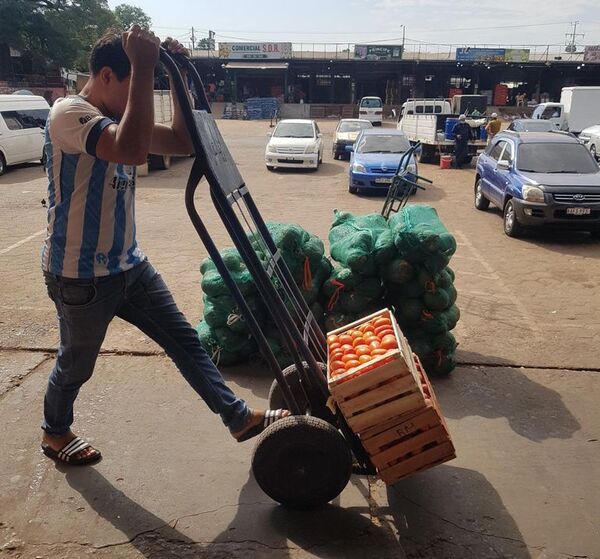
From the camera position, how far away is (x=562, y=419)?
387 cm

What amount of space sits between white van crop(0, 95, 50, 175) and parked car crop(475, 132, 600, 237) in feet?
38.8

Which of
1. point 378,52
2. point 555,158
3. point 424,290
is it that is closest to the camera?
point 424,290

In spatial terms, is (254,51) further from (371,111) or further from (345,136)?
(345,136)

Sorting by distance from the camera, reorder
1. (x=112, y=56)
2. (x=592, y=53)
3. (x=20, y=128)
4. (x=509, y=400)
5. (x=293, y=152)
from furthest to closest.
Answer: (x=592, y=53), (x=293, y=152), (x=20, y=128), (x=509, y=400), (x=112, y=56)

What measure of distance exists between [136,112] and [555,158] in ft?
30.5

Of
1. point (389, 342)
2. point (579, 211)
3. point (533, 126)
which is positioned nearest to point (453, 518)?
point (389, 342)

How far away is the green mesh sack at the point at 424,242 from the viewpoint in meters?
4.15

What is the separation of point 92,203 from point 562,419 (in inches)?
130

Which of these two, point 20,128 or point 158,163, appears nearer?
point 20,128

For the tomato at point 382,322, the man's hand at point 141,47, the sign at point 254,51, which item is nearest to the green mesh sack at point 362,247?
the tomato at point 382,322

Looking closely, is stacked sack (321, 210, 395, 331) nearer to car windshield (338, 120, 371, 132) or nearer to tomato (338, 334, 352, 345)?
tomato (338, 334, 352, 345)

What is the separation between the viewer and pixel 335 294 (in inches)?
177

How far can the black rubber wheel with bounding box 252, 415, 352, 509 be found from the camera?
106 inches

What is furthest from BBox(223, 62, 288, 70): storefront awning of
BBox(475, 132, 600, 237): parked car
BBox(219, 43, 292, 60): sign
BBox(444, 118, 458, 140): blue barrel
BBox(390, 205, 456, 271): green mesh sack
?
BBox(390, 205, 456, 271): green mesh sack
